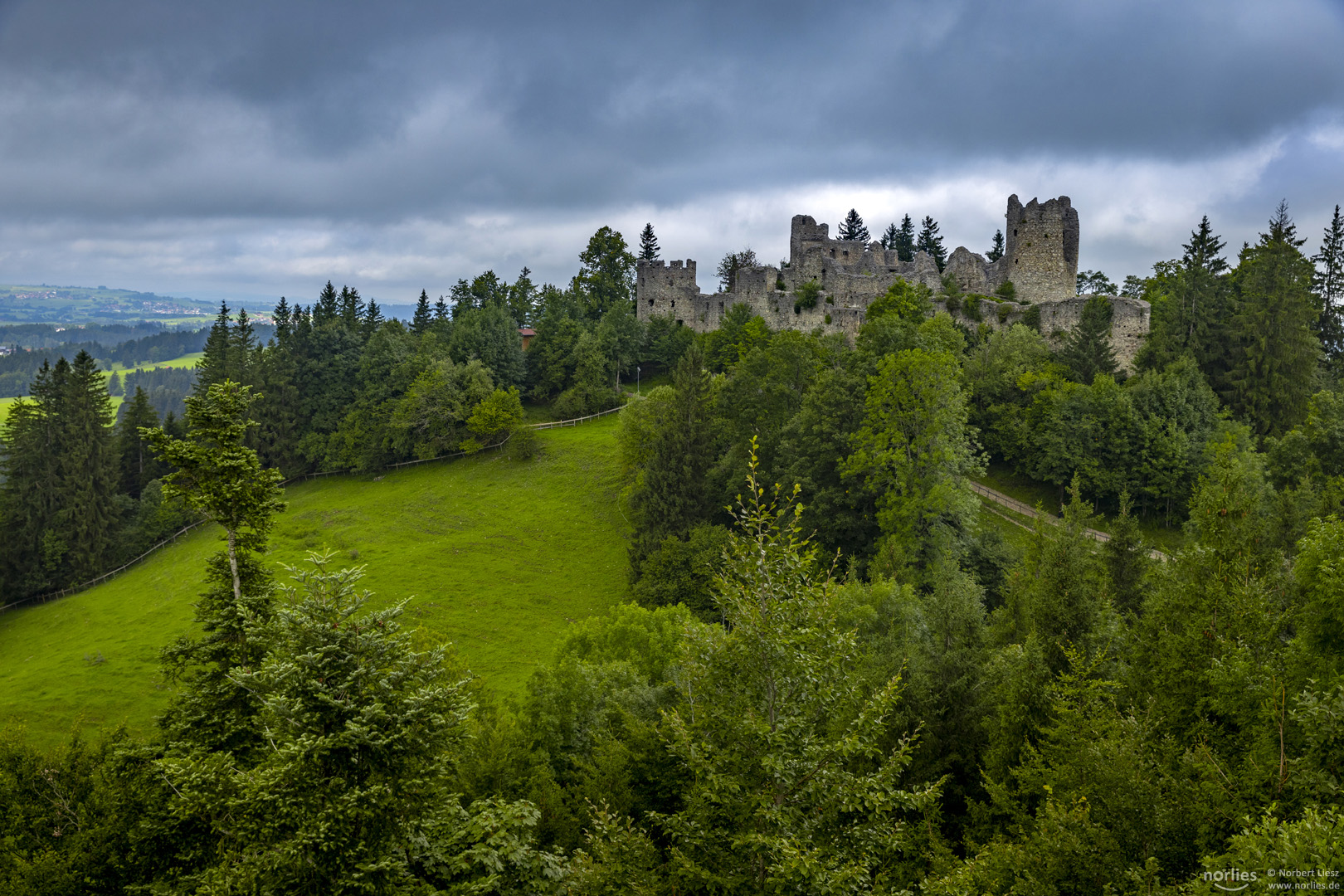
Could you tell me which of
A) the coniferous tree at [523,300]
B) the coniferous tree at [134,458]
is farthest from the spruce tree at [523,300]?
the coniferous tree at [134,458]

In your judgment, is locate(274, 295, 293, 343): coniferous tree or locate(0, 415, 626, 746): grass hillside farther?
locate(274, 295, 293, 343): coniferous tree

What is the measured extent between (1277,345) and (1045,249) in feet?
52.1

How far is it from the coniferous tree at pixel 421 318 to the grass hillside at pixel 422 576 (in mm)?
24775

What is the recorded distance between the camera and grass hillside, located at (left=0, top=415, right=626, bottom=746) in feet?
112

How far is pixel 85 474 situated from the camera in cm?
5622

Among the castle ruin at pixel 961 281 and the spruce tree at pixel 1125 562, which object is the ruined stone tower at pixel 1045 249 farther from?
the spruce tree at pixel 1125 562

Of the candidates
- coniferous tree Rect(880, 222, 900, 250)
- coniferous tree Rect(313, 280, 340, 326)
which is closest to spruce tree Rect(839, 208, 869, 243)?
coniferous tree Rect(880, 222, 900, 250)

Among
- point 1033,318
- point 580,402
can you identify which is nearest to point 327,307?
point 580,402

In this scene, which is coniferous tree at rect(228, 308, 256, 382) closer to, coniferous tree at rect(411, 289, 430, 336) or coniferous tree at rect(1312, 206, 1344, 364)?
coniferous tree at rect(411, 289, 430, 336)

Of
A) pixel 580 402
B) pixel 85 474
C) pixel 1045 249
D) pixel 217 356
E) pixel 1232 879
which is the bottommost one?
pixel 85 474

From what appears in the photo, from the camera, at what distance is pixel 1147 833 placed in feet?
37.7

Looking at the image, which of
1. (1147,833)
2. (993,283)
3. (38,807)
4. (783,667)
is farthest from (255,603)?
(993,283)

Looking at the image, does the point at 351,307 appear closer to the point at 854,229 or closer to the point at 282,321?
the point at 282,321

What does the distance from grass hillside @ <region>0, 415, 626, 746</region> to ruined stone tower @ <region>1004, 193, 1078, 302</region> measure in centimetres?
2979
